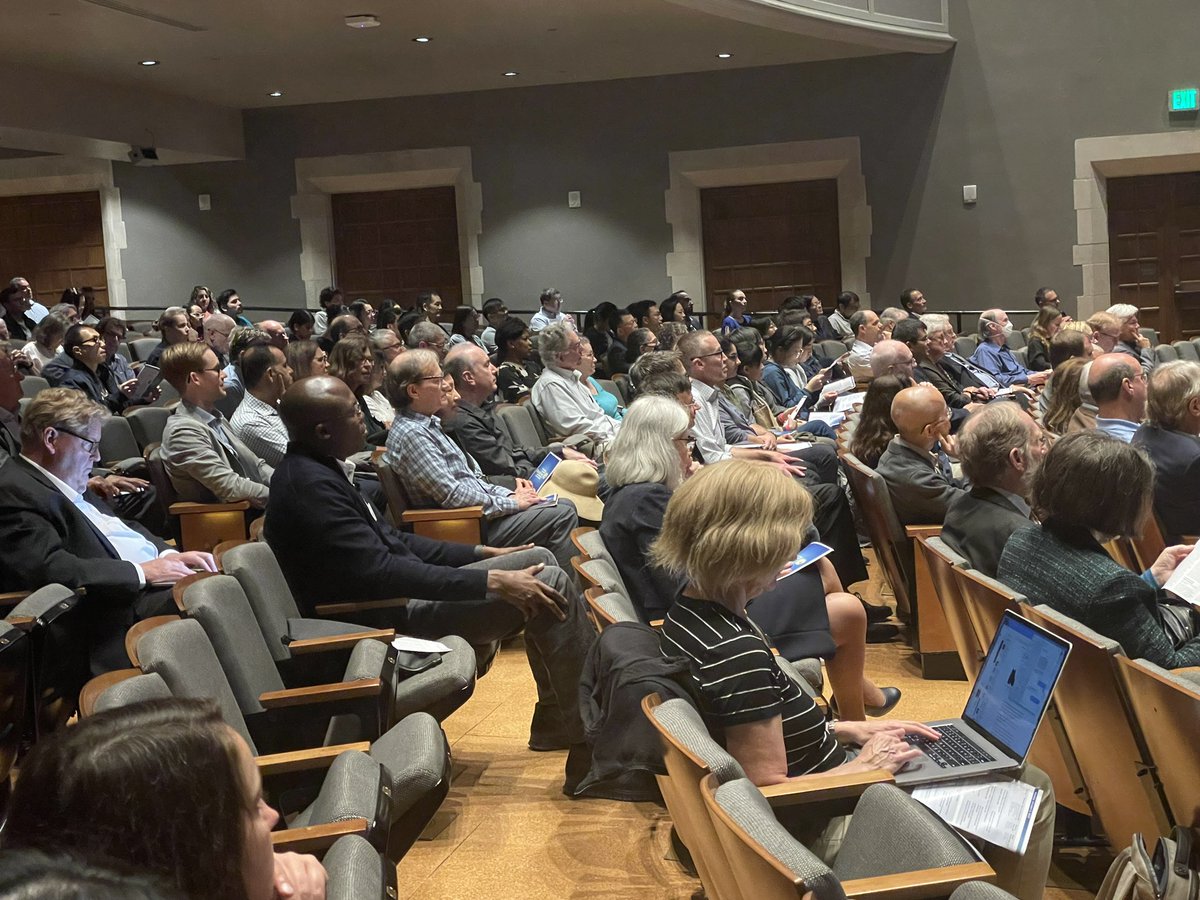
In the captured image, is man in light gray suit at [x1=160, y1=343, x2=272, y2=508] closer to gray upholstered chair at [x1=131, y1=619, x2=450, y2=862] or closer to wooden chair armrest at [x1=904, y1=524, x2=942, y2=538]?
gray upholstered chair at [x1=131, y1=619, x2=450, y2=862]

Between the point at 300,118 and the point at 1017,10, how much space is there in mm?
8058

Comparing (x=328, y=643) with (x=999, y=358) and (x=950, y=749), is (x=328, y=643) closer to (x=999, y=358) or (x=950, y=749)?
(x=950, y=749)

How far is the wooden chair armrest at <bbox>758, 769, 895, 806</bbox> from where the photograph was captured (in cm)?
201

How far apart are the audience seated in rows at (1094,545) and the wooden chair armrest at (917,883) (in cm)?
105

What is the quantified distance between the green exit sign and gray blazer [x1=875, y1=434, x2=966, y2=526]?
1009 centimetres

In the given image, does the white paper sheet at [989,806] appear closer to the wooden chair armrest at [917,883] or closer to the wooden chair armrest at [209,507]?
the wooden chair armrest at [917,883]

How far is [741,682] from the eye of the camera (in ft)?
6.99

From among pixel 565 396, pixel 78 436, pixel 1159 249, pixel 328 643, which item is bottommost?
pixel 328 643

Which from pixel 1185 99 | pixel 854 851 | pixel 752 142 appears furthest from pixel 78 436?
pixel 1185 99

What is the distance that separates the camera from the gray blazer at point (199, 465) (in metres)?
4.77

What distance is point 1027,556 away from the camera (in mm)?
2760

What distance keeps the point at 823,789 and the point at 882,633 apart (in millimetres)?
2960

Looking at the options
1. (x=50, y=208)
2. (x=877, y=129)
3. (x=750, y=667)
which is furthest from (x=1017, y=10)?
(x=750, y=667)

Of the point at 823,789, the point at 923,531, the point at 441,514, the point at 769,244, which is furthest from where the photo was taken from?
the point at 769,244
